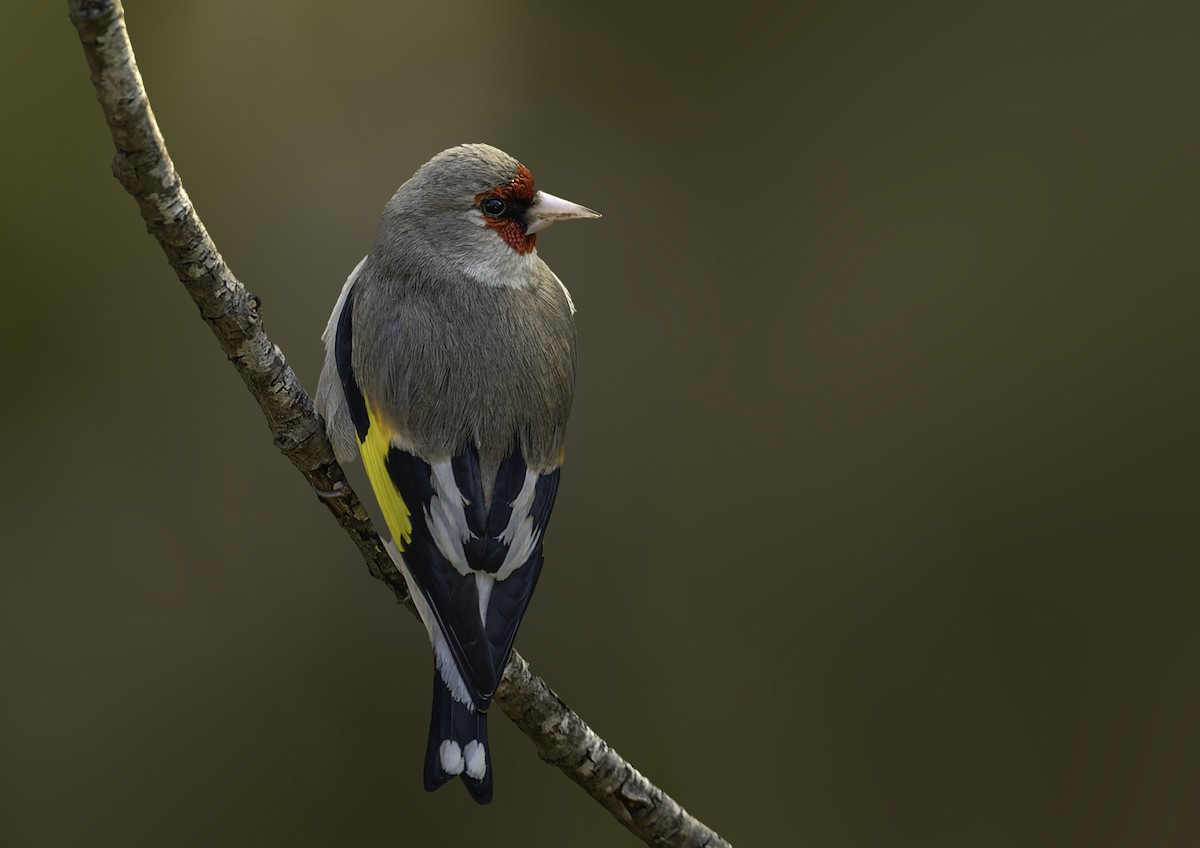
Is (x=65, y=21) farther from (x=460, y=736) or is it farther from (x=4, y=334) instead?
(x=460, y=736)

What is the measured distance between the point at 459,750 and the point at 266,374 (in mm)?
571

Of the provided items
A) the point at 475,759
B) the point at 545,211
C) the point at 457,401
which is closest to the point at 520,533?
the point at 457,401

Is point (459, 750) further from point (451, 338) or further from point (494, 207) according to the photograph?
point (494, 207)

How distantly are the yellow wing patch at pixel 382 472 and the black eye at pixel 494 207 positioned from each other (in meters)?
0.33

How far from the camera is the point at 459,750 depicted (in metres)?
1.51

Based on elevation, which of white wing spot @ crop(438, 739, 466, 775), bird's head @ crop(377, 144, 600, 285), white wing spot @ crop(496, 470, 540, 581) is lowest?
white wing spot @ crop(438, 739, 466, 775)

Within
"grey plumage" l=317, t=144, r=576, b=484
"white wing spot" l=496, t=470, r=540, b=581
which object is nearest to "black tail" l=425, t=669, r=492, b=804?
"white wing spot" l=496, t=470, r=540, b=581

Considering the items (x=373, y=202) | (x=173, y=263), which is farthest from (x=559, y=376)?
(x=373, y=202)

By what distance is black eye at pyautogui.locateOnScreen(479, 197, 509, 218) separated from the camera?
1.62 meters

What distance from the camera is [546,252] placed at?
7.78 ft

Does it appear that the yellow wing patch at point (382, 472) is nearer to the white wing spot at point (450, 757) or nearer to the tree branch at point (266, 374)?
the tree branch at point (266, 374)

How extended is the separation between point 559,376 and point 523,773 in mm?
1192

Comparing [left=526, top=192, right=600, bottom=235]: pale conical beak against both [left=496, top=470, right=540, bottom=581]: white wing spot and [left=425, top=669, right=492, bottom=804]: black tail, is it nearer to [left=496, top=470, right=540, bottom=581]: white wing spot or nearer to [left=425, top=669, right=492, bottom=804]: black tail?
[left=496, top=470, right=540, bottom=581]: white wing spot

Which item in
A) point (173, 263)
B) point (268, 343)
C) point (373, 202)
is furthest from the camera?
point (373, 202)
